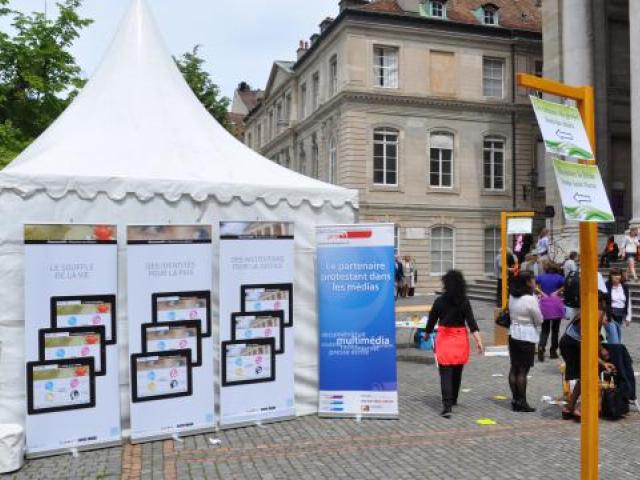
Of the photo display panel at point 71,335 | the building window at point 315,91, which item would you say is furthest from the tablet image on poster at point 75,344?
the building window at point 315,91

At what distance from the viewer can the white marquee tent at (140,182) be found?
6707mm

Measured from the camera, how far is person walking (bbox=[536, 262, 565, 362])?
39.5 ft

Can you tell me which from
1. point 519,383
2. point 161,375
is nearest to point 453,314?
point 519,383

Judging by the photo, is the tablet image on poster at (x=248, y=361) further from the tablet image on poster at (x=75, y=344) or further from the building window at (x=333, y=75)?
the building window at (x=333, y=75)

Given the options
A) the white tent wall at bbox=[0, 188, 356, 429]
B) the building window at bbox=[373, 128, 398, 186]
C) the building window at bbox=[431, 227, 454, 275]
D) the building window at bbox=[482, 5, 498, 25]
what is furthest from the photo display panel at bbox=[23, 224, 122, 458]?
the building window at bbox=[482, 5, 498, 25]

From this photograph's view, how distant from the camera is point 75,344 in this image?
6.82 metres

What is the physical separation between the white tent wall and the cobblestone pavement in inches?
26.0

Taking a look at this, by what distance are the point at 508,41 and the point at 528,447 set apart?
3127 centimetres

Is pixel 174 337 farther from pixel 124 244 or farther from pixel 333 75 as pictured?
pixel 333 75

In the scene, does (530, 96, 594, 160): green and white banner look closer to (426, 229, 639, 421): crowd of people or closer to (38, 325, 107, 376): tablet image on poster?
(426, 229, 639, 421): crowd of people

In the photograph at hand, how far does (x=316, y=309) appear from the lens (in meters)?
8.39

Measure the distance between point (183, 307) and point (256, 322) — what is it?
907 mm

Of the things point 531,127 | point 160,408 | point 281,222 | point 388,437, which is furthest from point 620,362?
point 531,127

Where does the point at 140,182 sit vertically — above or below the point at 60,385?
above
